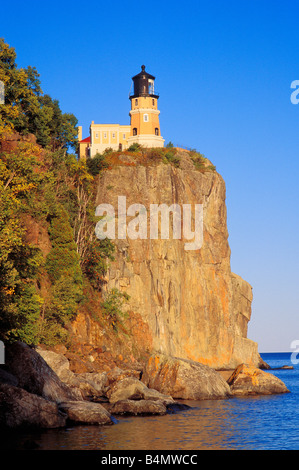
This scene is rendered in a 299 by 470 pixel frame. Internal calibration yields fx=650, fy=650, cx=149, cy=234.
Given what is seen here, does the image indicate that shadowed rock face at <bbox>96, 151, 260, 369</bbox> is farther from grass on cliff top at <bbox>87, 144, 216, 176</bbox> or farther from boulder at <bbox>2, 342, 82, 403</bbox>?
boulder at <bbox>2, 342, 82, 403</bbox>

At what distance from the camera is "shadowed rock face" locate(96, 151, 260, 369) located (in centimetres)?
7169

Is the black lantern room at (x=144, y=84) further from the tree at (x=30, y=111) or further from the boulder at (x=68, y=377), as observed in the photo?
the boulder at (x=68, y=377)

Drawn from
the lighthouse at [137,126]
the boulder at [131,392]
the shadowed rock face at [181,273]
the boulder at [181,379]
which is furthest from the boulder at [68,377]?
the lighthouse at [137,126]

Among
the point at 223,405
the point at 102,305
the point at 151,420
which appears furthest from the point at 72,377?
the point at 102,305

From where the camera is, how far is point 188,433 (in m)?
30.1

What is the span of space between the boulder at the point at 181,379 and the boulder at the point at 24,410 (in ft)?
56.4

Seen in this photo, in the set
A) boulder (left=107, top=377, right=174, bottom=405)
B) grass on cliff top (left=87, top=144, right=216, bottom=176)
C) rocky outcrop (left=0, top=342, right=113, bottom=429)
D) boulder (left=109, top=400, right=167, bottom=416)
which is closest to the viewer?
rocky outcrop (left=0, top=342, right=113, bottom=429)

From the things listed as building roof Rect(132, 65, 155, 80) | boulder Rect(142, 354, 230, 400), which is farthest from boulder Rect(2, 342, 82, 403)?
building roof Rect(132, 65, 155, 80)

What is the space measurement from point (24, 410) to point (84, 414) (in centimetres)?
354

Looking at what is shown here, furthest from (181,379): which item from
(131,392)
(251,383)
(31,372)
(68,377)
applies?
(31,372)

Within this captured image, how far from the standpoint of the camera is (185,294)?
260 ft

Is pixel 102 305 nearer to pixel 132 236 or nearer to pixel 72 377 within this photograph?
pixel 132 236

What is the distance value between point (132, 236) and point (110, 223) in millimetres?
4482

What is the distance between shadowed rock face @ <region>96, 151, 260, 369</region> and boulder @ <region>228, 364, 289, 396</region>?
1721cm
